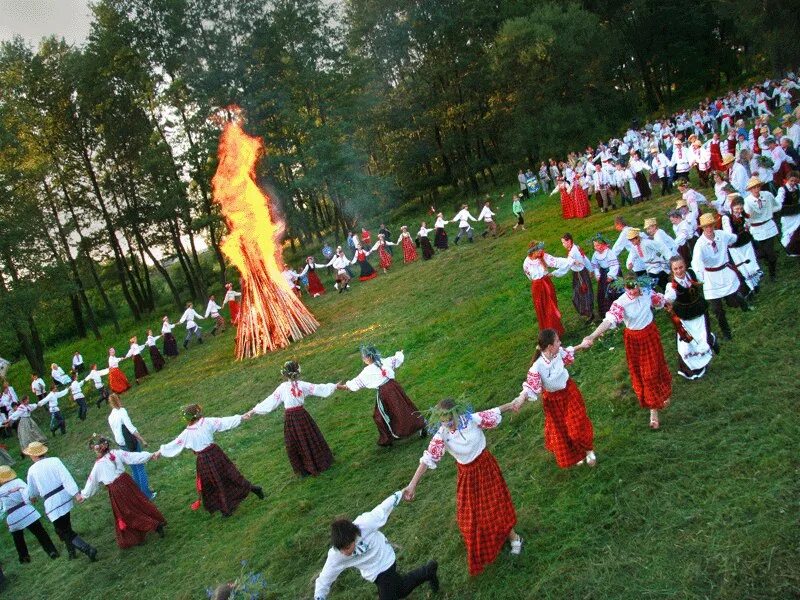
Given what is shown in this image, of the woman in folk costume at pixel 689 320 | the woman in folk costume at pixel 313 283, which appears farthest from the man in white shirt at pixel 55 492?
the woman in folk costume at pixel 313 283

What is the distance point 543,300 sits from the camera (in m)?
12.0

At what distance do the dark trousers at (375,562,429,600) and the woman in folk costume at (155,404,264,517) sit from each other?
15.7ft

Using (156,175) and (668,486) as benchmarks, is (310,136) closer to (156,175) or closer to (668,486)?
(156,175)

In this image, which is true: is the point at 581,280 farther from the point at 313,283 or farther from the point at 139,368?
the point at 139,368

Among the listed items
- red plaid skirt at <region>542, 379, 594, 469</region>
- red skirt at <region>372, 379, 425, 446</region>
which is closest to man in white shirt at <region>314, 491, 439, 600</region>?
red plaid skirt at <region>542, 379, 594, 469</region>

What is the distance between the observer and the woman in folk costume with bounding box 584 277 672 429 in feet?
25.3

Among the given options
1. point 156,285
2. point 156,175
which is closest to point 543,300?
point 156,175

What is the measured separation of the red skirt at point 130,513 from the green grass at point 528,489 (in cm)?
28

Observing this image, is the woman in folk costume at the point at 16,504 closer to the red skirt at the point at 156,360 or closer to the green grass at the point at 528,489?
the green grass at the point at 528,489

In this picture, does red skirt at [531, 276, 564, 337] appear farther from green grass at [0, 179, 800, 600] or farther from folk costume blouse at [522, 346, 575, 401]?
folk costume blouse at [522, 346, 575, 401]

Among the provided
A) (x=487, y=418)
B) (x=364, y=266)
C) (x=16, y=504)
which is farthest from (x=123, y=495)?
(x=364, y=266)

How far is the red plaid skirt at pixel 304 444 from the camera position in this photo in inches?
415

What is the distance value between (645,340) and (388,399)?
4.26 metres

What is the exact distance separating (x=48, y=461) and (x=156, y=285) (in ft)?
137
